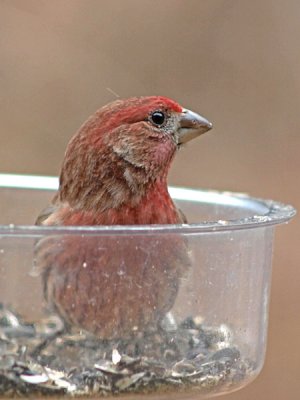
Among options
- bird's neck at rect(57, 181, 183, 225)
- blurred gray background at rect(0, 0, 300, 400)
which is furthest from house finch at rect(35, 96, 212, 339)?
blurred gray background at rect(0, 0, 300, 400)

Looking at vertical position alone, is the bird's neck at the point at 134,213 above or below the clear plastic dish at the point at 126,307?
above

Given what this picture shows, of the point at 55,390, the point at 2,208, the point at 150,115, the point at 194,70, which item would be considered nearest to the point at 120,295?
the point at 55,390

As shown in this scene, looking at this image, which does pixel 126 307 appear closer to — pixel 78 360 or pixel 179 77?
pixel 78 360

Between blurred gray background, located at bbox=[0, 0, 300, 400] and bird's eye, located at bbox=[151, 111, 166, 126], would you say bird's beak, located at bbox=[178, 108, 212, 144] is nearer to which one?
bird's eye, located at bbox=[151, 111, 166, 126]

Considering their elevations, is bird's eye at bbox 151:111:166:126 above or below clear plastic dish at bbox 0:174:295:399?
above

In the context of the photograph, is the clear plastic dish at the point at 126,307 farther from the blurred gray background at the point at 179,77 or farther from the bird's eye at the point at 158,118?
the blurred gray background at the point at 179,77

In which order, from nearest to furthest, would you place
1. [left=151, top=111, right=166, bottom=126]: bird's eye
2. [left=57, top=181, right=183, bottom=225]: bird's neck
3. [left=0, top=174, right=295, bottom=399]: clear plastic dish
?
[left=0, top=174, right=295, bottom=399]: clear plastic dish < [left=57, top=181, right=183, bottom=225]: bird's neck < [left=151, top=111, right=166, bottom=126]: bird's eye

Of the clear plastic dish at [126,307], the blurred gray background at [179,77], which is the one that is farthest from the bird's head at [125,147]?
the blurred gray background at [179,77]
